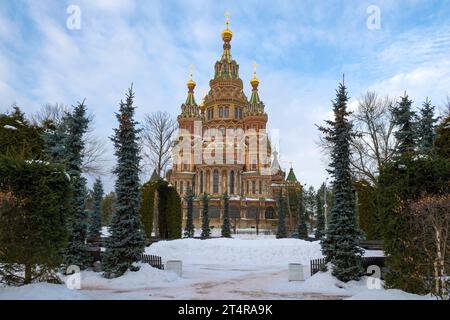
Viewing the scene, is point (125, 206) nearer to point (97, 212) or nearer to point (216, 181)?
point (97, 212)

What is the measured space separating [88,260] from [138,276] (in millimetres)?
2994

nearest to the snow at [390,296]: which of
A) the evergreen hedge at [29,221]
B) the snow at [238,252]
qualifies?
the evergreen hedge at [29,221]

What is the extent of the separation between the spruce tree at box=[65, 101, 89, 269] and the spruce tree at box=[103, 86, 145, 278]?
152cm

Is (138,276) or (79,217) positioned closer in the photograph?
(138,276)

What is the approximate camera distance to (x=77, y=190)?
1708 cm

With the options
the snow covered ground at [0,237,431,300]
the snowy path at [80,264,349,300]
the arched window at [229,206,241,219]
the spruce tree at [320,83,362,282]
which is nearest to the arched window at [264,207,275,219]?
the arched window at [229,206,241,219]

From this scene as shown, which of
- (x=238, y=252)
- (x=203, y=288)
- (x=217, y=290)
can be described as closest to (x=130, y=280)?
(x=203, y=288)

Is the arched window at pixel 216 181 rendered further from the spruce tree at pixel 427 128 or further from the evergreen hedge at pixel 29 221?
the evergreen hedge at pixel 29 221

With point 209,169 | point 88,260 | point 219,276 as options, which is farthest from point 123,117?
point 209,169

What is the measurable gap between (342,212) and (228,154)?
55835mm

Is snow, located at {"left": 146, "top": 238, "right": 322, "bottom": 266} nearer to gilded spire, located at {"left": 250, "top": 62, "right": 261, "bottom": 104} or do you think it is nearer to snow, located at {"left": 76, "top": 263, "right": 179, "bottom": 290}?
snow, located at {"left": 76, "top": 263, "right": 179, "bottom": 290}

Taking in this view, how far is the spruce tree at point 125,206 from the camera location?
50.5 feet
